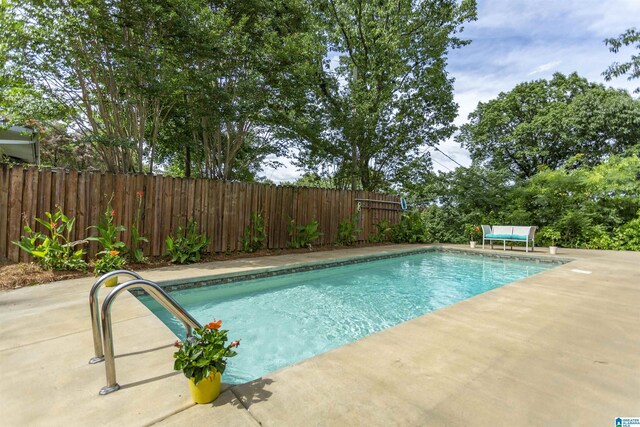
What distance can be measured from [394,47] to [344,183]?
17.4 feet

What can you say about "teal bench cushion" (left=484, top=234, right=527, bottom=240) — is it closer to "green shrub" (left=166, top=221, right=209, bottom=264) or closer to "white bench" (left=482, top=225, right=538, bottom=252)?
"white bench" (left=482, top=225, right=538, bottom=252)

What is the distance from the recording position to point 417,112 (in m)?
11.6

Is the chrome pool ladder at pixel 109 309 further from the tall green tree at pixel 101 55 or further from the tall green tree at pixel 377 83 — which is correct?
the tall green tree at pixel 377 83

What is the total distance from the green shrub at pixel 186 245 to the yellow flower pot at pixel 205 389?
168 inches

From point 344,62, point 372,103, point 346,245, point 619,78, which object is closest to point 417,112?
point 372,103

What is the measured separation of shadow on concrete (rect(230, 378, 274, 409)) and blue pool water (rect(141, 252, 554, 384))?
67cm

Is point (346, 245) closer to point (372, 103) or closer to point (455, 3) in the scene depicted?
point (372, 103)

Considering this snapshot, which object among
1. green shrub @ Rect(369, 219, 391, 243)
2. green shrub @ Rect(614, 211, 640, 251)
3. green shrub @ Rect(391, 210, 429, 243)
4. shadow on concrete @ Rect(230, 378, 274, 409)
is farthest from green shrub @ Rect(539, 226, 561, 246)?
shadow on concrete @ Rect(230, 378, 274, 409)

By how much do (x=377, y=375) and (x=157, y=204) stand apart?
17.4 feet

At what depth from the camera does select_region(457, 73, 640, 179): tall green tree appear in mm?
13969

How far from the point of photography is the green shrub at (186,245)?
210 inches

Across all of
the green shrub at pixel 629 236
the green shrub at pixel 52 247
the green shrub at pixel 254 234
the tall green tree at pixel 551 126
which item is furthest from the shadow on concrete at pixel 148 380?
the tall green tree at pixel 551 126

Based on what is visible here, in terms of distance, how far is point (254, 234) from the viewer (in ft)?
22.6

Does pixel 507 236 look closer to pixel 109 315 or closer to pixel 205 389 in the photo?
pixel 205 389
